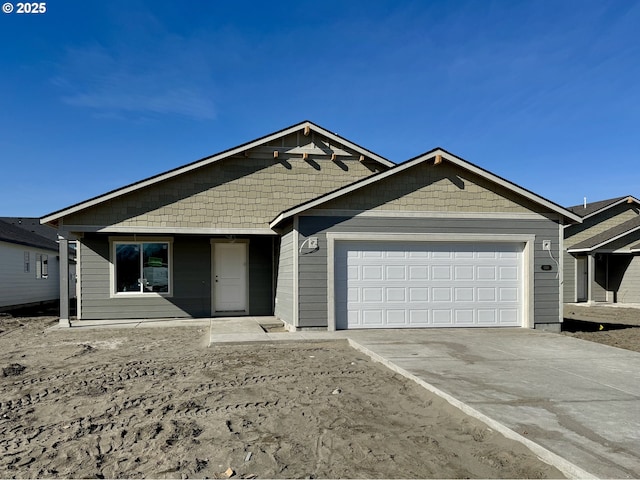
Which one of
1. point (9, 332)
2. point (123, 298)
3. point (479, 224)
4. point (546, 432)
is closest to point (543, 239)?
point (479, 224)

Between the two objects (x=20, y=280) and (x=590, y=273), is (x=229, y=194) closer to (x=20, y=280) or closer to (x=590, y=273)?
(x=20, y=280)

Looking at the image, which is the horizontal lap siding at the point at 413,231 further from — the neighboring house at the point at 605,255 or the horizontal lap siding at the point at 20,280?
the horizontal lap siding at the point at 20,280

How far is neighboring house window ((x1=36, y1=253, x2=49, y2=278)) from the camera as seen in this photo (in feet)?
78.7

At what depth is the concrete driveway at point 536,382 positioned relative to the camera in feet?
13.5

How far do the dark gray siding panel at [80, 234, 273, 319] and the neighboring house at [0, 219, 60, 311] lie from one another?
6.81 meters

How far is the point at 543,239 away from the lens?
39.9 ft

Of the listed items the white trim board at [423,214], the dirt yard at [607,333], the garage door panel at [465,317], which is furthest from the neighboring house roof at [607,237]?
the garage door panel at [465,317]

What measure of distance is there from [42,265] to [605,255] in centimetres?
2743

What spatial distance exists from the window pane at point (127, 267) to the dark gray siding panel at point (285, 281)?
431 centimetres

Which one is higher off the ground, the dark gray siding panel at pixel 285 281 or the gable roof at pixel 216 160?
the gable roof at pixel 216 160

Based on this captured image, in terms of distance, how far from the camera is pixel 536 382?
6.44 metres

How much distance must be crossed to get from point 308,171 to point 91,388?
9630 mm

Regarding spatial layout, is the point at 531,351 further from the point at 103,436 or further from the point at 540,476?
the point at 103,436

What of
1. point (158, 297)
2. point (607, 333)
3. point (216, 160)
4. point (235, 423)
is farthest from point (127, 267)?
point (607, 333)
